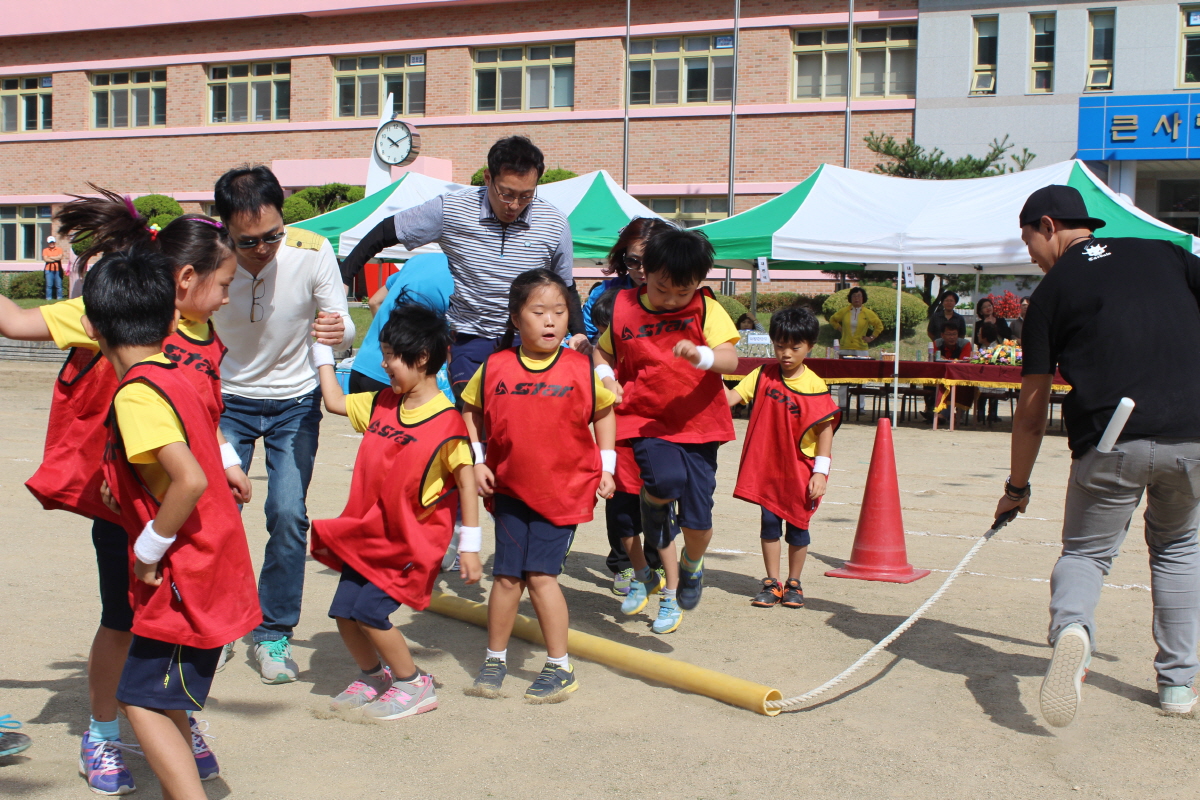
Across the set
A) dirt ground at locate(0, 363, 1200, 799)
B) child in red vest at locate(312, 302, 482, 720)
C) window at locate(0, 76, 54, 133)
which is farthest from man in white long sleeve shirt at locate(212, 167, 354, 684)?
window at locate(0, 76, 54, 133)

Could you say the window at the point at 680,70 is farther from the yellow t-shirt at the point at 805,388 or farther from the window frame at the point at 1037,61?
the yellow t-shirt at the point at 805,388

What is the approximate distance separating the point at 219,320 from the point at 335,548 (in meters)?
1.14

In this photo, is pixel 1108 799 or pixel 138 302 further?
pixel 1108 799

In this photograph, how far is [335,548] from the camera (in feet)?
13.0

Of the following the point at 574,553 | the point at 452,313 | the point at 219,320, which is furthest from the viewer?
the point at 574,553

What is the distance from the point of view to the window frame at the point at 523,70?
32312mm

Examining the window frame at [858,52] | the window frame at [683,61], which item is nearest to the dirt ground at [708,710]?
the window frame at [858,52]

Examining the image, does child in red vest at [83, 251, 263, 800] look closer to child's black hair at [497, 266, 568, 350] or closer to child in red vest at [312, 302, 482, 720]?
child in red vest at [312, 302, 482, 720]

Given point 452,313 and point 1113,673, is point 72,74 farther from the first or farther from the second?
point 1113,673

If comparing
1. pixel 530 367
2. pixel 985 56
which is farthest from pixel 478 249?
pixel 985 56

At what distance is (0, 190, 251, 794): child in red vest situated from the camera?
3.27 meters

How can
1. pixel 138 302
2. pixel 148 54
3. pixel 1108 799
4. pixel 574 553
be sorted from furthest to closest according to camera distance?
pixel 148 54
pixel 574 553
pixel 1108 799
pixel 138 302

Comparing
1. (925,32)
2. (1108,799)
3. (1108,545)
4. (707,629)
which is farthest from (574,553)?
(925,32)

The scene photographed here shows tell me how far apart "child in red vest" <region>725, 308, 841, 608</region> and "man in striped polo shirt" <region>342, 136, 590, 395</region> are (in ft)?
4.43
